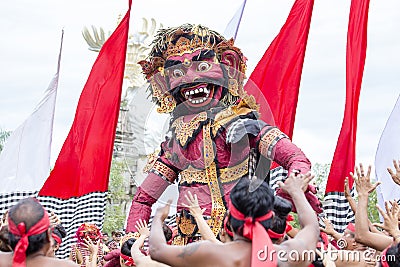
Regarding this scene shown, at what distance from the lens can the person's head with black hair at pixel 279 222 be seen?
13.8 ft

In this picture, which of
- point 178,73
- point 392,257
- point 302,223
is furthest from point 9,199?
point 392,257

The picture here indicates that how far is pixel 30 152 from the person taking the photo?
32.3ft

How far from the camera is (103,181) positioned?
970 cm

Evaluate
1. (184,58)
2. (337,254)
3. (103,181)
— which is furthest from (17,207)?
(103,181)

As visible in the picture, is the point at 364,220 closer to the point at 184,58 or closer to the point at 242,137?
the point at 242,137

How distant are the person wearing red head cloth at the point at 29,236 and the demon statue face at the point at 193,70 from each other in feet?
7.00

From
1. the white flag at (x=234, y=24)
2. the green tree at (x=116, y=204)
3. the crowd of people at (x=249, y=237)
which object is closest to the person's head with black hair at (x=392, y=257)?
the crowd of people at (x=249, y=237)

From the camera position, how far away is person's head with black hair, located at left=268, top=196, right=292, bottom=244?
4.19 m

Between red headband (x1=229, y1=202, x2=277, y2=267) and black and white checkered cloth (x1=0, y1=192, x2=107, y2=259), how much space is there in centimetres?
583

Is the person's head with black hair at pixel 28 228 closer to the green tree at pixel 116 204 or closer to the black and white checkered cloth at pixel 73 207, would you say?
the black and white checkered cloth at pixel 73 207

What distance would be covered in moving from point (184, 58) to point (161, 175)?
0.95m

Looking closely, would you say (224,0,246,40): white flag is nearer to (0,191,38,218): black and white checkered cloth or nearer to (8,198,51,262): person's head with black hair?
(0,191,38,218): black and white checkered cloth

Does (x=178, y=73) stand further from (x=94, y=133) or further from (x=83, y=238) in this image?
(x=94, y=133)

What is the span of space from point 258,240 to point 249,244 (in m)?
0.09
